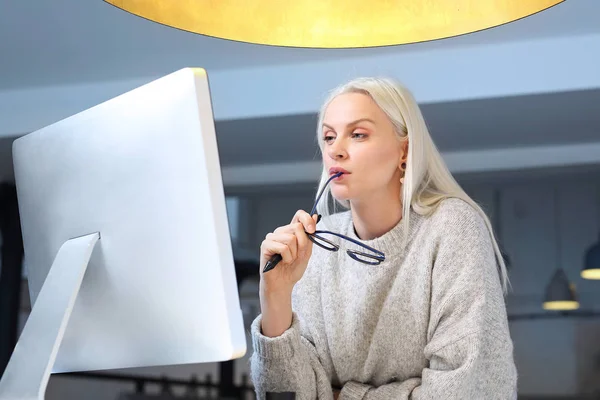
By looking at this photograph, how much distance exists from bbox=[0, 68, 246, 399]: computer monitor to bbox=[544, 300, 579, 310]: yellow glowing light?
3.43 meters

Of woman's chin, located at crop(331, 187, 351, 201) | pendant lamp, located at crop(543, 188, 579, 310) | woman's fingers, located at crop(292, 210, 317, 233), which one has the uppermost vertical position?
woman's chin, located at crop(331, 187, 351, 201)

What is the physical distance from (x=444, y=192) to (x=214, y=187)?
715 millimetres

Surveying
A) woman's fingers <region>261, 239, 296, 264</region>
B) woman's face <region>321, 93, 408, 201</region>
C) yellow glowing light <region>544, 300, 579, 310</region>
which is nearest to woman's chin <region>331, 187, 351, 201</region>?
woman's face <region>321, 93, 408, 201</region>

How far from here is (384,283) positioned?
4.22ft

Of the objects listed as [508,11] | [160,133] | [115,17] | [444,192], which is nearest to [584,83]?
[115,17]

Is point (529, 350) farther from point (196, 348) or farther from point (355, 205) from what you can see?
point (196, 348)

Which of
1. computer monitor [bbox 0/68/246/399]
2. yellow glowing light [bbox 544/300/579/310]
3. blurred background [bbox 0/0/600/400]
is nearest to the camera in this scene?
computer monitor [bbox 0/68/246/399]

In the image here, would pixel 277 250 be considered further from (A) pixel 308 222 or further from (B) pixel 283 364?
(B) pixel 283 364

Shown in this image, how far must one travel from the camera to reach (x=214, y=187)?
73 cm

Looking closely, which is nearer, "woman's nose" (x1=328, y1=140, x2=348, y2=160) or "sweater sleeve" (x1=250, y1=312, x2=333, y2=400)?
"sweater sleeve" (x1=250, y1=312, x2=333, y2=400)

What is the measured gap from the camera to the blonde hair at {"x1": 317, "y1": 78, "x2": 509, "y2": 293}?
1313mm

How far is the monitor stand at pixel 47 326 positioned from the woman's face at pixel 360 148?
52 cm

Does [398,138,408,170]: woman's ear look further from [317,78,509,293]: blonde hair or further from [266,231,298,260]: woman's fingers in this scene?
[266,231,298,260]: woman's fingers

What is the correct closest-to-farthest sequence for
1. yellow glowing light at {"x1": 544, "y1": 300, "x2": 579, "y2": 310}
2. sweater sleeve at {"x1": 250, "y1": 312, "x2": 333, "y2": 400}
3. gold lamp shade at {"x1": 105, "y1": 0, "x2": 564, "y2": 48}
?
gold lamp shade at {"x1": 105, "y1": 0, "x2": 564, "y2": 48} → sweater sleeve at {"x1": 250, "y1": 312, "x2": 333, "y2": 400} → yellow glowing light at {"x1": 544, "y1": 300, "x2": 579, "y2": 310}
